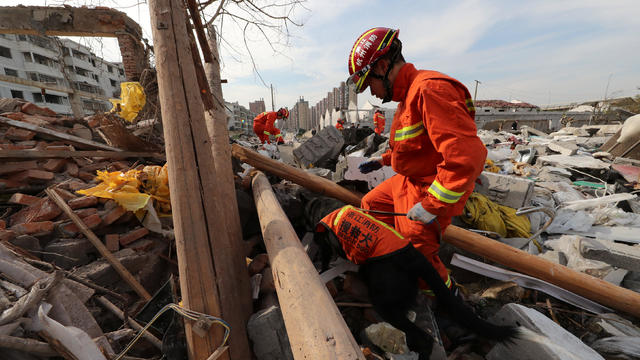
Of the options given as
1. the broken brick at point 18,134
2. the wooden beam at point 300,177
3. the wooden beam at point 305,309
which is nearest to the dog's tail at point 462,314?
the wooden beam at point 305,309

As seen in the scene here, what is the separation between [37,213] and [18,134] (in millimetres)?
2073

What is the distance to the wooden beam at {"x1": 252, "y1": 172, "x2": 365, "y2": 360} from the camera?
2.83ft

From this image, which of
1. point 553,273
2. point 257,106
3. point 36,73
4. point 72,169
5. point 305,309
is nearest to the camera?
point 305,309

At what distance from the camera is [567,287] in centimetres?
200

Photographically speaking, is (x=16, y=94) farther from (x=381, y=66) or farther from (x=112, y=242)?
(x=381, y=66)

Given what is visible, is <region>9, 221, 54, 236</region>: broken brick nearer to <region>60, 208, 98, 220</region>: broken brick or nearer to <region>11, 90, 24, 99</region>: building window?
<region>60, 208, 98, 220</region>: broken brick

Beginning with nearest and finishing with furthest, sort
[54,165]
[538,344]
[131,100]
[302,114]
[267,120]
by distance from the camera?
[538,344] → [54,165] → [131,100] → [267,120] → [302,114]

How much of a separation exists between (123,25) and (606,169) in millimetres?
10994

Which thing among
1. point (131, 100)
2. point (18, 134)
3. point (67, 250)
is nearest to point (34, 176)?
point (18, 134)

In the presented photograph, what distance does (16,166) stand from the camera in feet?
9.33

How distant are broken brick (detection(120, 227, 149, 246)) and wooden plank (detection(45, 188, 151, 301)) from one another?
0.15 metres

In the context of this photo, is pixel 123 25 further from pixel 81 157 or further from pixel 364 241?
pixel 364 241

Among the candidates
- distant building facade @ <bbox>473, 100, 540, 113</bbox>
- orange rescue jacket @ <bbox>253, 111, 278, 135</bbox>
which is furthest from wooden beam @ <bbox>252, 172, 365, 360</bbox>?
distant building facade @ <bbox>473, 100, 540, 113</bbox>

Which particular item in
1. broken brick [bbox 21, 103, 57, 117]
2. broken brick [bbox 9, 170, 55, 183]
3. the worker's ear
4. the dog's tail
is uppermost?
the worker's ear
